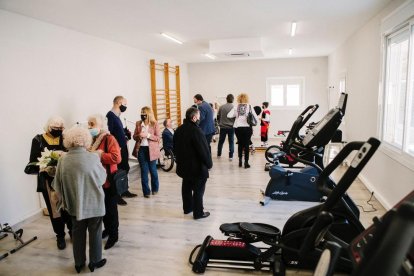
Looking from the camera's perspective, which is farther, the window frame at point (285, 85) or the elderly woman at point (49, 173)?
the window frame at point (285, 85)

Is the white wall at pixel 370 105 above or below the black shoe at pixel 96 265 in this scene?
above

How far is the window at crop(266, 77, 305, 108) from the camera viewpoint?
10398 mm

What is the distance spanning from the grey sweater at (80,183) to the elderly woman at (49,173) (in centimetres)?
54

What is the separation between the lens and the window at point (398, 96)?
3.61 metres

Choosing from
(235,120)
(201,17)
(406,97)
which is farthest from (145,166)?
(406,97)

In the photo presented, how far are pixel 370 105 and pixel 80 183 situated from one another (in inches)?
169

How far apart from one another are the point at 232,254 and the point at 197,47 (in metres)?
5.33

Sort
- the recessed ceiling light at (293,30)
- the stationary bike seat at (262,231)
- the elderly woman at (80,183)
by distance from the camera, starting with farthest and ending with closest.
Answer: the recessed ceiling light at (293,30) → the stationary bike seat at (262,231) → the elderly woman at (80,183)

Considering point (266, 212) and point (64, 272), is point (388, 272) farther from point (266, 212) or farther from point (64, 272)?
point (266, 212)

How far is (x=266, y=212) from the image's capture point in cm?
406

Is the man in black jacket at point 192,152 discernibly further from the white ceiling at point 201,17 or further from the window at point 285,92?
the window at point 285,92

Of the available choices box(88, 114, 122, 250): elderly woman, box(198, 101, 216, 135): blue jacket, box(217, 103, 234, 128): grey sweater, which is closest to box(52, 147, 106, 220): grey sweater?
box(88, 114, 122, 250): elderly woman

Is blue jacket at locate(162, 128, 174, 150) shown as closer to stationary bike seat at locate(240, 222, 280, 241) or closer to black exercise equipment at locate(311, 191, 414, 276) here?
stationary bike seat at locate(240, 222, 280, 241)

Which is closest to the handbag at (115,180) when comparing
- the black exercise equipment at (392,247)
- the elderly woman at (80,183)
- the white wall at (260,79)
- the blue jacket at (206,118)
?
the elderly woman at (80,183)
